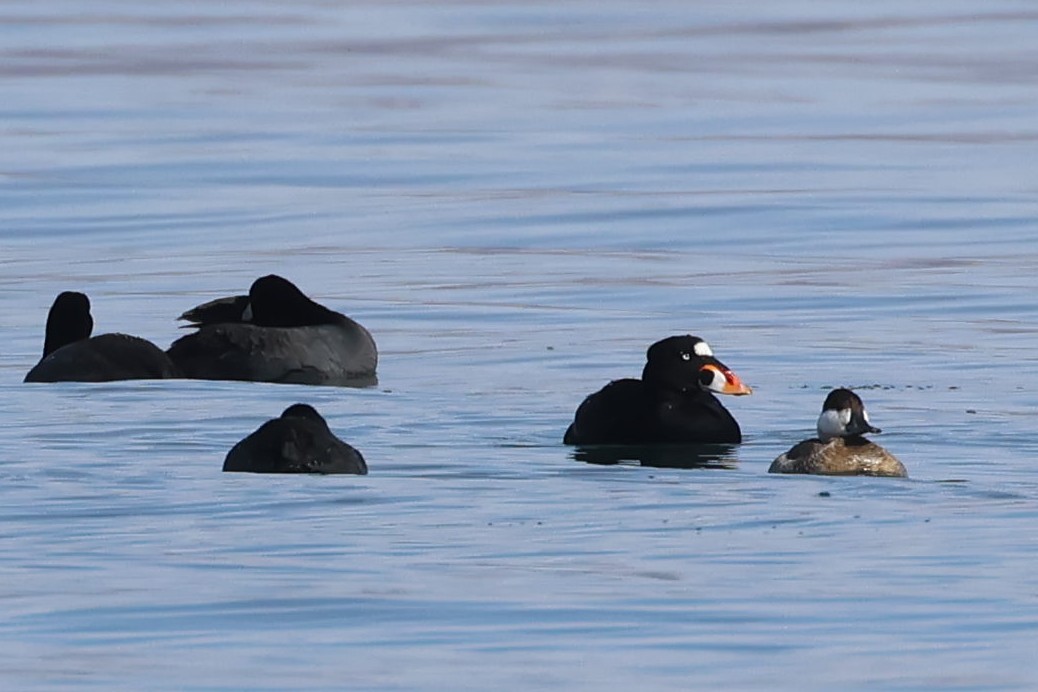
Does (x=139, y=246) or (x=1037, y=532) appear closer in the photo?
(x=1037, y=532)

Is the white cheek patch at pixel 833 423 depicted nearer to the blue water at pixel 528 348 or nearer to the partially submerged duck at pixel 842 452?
the partially submerged duck at pixel 842 452

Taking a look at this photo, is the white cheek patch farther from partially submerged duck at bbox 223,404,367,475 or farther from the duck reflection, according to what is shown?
partially submerged duck at bbox 223,404,367,475

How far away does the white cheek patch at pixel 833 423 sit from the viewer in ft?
46.7

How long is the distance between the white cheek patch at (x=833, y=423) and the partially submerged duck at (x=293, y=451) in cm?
216

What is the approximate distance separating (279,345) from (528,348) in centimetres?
166

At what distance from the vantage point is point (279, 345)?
62.9ft

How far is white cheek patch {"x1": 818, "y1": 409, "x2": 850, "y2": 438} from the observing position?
14242 millimetres

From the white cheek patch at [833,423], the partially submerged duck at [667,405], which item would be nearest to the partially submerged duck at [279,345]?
the partially submerged duck at [667,405]

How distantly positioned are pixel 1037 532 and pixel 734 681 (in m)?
2.93

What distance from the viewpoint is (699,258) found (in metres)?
25.1

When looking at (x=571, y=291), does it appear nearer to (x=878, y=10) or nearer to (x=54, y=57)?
(x=54, y=57)

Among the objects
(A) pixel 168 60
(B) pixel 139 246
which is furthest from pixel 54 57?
(B) pixel 139 246

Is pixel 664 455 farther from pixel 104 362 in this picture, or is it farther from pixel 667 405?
pixel 104 362

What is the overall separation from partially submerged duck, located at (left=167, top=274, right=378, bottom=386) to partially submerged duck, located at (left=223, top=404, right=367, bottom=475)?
4.55 meters
